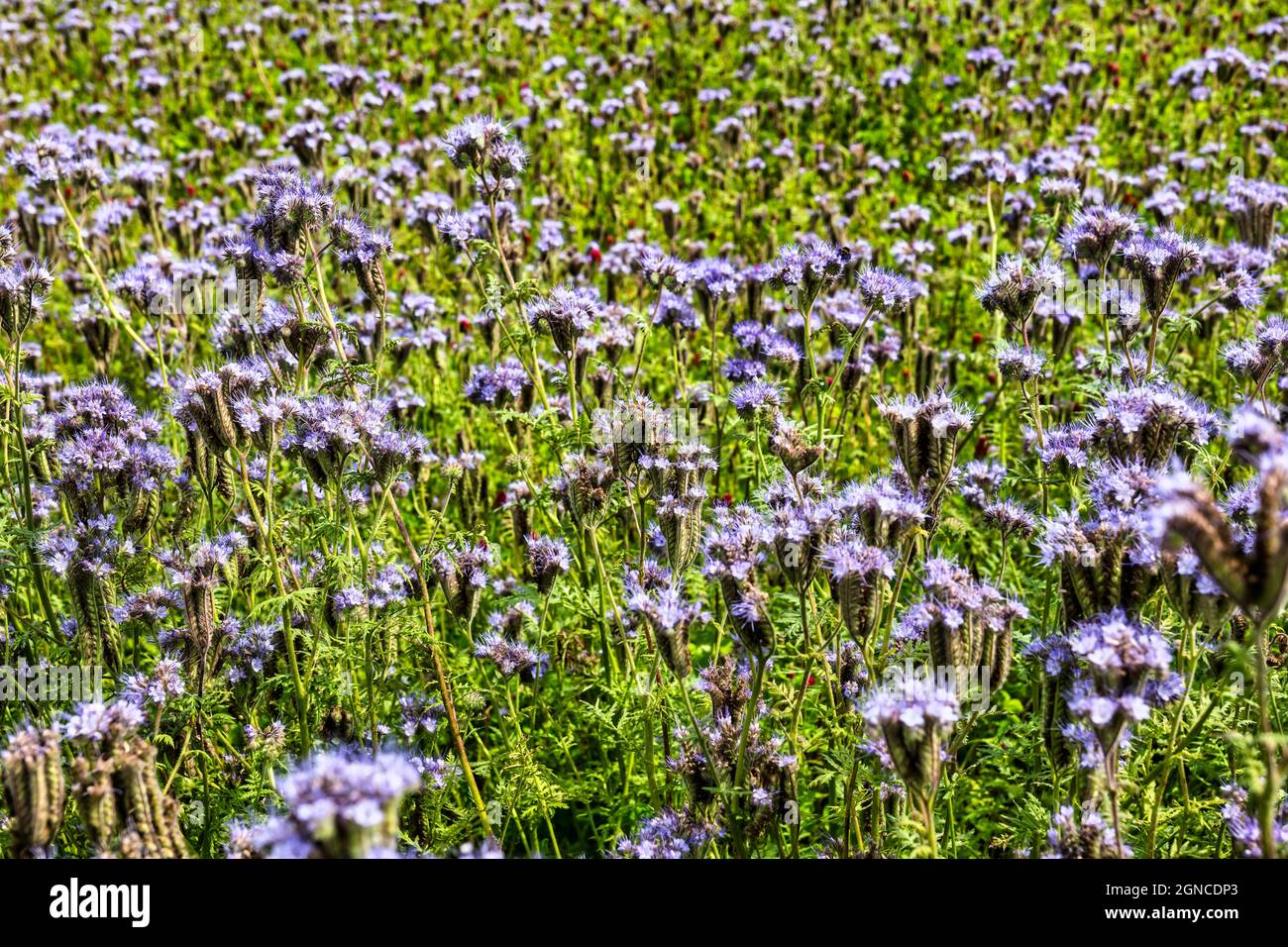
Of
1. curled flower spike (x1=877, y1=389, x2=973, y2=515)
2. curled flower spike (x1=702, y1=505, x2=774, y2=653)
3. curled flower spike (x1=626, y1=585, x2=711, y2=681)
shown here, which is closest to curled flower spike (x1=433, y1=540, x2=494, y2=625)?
curled flower spike (x1=626, y1=585, x2=711, y2=681)

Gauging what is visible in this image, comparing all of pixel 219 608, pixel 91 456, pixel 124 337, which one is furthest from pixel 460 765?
pixel 124 337

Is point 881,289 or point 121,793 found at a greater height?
point 881,289

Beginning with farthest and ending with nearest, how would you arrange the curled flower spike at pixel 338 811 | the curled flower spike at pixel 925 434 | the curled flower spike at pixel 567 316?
the curled flower spike at pixel 567 316 → the curled flower spike at pixel 925 434 → the curled flower spike at pixel 338 811

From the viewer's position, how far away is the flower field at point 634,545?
2.82m

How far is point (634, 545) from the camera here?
532 centimetres

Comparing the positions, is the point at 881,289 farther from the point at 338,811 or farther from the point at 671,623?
the point at 338,811

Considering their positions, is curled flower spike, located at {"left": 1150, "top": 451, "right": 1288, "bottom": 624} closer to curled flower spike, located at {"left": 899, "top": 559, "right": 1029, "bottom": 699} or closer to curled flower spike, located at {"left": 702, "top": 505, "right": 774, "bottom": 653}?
curled flower spike, located at {"left": 899, "top": 559, "right": 1029, "bottom": 699}

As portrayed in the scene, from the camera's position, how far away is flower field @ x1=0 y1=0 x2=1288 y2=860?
282 cm

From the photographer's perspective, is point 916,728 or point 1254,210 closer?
point 916,728

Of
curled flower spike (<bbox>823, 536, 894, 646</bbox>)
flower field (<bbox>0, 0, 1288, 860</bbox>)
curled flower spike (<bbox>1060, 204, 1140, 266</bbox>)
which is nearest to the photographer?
flower field (<bbox>0, 0, 1288, 860</bbox>)

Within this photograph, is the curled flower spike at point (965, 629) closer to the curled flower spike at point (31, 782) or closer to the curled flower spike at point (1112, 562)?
the curled flower spike at point (1112, 562)

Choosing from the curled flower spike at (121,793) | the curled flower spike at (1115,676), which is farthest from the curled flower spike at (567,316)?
→ the curled flower spike at (1115,676)

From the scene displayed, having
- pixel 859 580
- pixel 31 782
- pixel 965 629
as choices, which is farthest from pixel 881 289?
pixel 31 782
